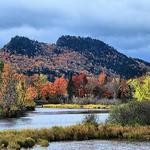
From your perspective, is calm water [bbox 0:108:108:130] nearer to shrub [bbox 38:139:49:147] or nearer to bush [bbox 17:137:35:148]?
shrub [bbox 38:139:49:147]

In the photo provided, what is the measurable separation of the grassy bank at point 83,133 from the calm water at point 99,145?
2376 mm

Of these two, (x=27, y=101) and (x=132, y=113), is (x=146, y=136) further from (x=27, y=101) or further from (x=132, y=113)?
(x=27, y=101)

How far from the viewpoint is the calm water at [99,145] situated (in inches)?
1922

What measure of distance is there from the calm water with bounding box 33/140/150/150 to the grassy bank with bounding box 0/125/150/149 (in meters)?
2.38

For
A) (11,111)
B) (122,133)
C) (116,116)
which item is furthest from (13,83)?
(122,133)

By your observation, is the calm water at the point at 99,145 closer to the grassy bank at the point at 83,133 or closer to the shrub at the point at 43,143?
the shrub at the point at 43,143

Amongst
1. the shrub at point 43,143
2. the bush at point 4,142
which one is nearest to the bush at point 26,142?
the shrub at point 43,143

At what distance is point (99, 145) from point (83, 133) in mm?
6785

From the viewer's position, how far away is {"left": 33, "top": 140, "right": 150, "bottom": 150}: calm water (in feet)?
160

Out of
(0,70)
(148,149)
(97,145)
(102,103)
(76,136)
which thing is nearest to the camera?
(148,149)

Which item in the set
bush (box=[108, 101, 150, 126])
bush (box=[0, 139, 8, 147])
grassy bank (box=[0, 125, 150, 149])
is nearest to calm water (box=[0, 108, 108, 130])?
bush (box=[108, 101, 150, 126])

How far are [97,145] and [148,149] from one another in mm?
5610

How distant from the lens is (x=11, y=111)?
11556cm

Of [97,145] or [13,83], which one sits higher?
[13,83]
